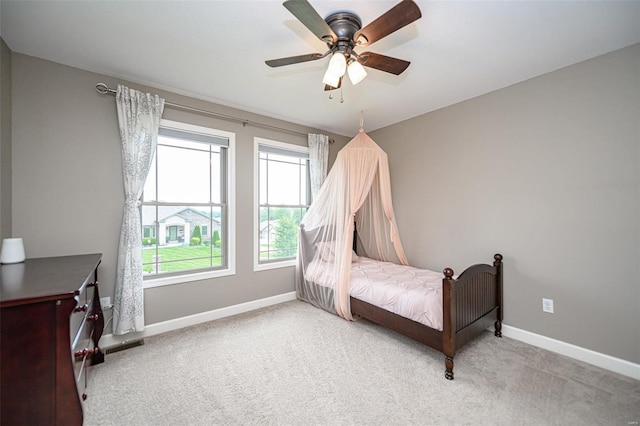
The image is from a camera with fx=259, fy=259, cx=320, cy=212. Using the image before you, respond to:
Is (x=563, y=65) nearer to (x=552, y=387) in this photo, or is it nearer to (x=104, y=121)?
(x=552, y=387)

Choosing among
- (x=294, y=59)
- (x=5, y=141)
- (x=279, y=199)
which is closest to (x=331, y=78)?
(x=294, y=59)

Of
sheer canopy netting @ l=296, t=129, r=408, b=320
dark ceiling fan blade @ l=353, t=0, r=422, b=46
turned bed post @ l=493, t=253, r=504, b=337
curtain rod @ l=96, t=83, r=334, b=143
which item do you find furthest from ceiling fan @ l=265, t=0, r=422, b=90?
turned bed post @ l=493, t=253, r=504, b=337

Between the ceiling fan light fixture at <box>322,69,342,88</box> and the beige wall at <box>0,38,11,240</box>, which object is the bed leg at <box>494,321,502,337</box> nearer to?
the ceiling fan light fixture at <box>322,69,342,88</box>

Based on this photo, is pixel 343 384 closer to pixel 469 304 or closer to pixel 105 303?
pixel 469 304

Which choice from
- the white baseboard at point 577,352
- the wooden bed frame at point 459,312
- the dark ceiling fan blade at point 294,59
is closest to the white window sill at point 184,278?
the wooden bed frame at point 459,312

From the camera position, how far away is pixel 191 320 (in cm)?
296

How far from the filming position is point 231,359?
229cm

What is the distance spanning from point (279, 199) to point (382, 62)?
2422mm

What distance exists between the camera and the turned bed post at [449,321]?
2.05m

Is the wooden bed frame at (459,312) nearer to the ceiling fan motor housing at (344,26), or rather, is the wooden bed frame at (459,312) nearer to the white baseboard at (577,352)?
the white baseboard at (577,352)

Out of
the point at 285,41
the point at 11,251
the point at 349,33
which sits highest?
the point at 285,41

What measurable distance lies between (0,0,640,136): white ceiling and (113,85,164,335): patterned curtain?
308 millimetres

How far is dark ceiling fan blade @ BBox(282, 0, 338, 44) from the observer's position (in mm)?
1269

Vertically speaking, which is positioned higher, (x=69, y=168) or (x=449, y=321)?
(x=69, y=168)
